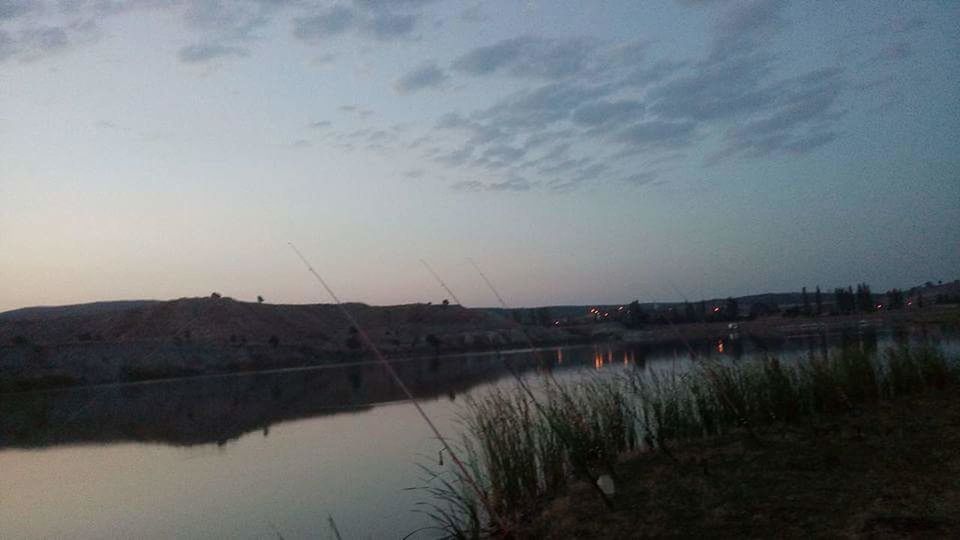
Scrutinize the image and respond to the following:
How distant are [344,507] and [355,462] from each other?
303 cm

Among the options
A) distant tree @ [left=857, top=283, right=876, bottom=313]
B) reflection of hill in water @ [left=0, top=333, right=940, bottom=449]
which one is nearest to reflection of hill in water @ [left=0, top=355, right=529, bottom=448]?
reflection of hill in water @ [left=0, top=333, right=940, bottom=449]

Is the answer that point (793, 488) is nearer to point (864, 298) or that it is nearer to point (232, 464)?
point (232, 464)

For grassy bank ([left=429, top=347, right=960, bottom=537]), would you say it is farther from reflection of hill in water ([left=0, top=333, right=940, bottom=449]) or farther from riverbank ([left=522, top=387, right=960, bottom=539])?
reflection of hill in water ([left=0, top=333, right=940, bottom=449])

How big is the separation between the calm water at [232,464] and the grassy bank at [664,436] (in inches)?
29.3

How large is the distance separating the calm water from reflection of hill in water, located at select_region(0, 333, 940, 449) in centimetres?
11

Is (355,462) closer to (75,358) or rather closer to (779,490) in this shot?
(779,490)

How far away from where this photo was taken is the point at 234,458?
46.8 feet

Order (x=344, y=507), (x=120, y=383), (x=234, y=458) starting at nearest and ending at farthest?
(x=344, y=507), (x=234, y=458), (x=120, y=383)

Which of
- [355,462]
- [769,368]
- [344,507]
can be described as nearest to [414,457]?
[355,462]

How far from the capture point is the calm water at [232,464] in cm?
974

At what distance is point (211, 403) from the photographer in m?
25.9

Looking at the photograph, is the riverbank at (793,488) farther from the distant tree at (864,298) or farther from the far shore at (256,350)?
the distant tree at (864,298)

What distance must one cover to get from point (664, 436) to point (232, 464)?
7212 millimetres

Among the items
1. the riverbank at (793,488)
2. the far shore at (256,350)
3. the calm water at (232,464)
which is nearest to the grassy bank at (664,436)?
the riverbank at (793,488)
